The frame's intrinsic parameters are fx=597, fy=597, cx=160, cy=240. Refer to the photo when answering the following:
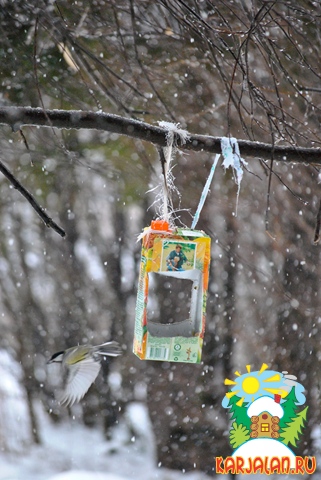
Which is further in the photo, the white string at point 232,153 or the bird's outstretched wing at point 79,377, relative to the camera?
the bird's outstretched wing at point 79,377

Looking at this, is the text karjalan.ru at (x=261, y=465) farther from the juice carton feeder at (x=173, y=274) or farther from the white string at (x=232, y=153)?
the white string at (x=232, y=153)

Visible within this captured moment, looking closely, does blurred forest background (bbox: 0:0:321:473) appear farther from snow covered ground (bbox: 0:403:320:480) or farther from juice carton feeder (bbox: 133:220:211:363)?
juice carton feeder (bbox: 133:220:211:363)

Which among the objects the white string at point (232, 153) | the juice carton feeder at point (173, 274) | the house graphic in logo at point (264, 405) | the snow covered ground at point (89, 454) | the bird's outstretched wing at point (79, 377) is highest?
the white string at point (232, 153)

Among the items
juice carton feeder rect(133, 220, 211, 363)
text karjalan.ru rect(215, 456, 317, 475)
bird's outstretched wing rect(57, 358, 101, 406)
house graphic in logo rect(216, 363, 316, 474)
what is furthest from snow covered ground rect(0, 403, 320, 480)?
juice carton feeder rect(133, 220, 211, 363)

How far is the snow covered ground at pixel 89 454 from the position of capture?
3.80 meters

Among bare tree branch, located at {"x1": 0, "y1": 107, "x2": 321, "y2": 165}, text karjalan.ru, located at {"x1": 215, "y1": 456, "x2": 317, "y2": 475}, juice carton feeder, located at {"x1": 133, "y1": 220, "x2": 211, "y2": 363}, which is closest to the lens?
bare tree branch, located at {"x1": 0, "y1": 107, "x2": 321, "y2": 165}

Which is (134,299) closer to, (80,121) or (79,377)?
(79,377)

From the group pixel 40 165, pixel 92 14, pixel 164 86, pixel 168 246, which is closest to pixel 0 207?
pixel 40 165

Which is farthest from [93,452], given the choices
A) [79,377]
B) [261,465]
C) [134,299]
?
[79,377]

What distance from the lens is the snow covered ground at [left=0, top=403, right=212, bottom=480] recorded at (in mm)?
3801

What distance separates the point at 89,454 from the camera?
3.85 metres

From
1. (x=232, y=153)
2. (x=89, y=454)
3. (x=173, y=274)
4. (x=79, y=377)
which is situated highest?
(x=232, y=153)

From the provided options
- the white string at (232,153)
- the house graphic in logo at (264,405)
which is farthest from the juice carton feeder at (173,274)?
the house graphic in logo at (264,405)

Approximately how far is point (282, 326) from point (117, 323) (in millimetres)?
1063
